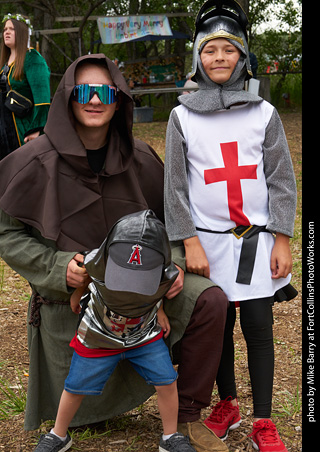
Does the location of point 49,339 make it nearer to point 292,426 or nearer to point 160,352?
point 160,352

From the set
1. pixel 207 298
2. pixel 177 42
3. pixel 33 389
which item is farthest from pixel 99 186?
pixel 177 42

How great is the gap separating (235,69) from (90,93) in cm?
65

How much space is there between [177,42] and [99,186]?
51.3ft

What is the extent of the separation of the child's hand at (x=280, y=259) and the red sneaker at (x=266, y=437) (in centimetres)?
65

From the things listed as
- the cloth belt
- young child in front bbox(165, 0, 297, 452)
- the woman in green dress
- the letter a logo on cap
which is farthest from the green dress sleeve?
the letter a logo on cap

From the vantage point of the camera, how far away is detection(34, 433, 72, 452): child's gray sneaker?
257 cm

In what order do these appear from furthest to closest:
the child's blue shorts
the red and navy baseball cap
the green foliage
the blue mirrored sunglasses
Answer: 1. the green foliage
2. the blue mirrored sunglasses
3. the child's blue shorts
4. the red and navy baseball cap

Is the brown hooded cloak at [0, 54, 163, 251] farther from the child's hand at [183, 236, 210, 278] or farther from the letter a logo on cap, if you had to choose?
the letter a logo on cap

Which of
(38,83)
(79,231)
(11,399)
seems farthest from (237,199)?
(38,83)

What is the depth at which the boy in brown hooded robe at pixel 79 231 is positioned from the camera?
102 inches

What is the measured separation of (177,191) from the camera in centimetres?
266

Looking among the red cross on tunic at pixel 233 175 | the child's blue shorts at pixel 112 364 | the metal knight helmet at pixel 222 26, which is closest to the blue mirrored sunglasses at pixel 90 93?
the metal knight helmet at pixel 222 26

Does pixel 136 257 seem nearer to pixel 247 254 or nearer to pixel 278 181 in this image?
pixel 247 254
